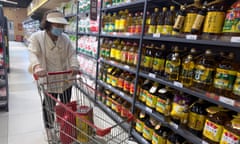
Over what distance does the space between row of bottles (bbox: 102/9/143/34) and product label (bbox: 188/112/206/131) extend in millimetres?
1148

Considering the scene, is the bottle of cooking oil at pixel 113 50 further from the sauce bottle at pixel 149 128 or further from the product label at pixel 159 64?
the sauce bottle at pixel 149 128

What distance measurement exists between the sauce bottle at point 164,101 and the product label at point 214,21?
0.75 meters

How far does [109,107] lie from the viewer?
2781 millimetres

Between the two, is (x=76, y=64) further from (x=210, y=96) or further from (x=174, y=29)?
(x=210, y=96)

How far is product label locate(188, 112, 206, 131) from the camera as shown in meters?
1.43

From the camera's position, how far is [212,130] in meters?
1.31

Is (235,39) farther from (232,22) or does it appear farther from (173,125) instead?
(173,125)

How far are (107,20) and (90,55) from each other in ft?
2.90

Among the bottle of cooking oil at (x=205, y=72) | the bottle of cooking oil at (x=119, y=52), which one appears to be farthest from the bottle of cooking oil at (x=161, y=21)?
the bottle of cooking oil at (x=119, y=52)

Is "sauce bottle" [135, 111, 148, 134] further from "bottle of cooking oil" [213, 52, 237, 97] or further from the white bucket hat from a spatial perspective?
the white bucket hat

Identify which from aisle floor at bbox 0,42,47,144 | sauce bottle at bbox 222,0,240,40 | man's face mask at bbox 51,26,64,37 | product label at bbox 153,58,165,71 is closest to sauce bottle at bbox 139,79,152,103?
product label at bbox 153,58,165,71

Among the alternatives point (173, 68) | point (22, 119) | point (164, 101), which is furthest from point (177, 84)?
point (22, 119)

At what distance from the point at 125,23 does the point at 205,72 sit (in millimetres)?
1354

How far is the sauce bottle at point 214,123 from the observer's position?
129cm
